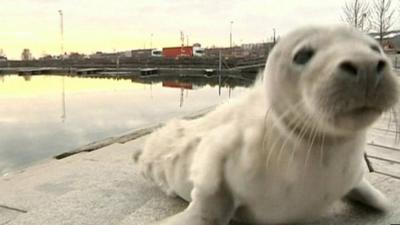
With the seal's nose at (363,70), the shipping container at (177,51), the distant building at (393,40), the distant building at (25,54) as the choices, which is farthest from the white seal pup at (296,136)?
the distant building at (25,54)

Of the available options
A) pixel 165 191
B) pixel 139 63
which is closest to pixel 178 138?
pixel 165 191

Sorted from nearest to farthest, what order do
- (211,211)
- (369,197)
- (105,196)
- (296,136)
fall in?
(296,136), (211,211), (369,197), (105,196)

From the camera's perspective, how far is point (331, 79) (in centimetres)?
171

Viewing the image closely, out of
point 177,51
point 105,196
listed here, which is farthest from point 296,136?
point 177,51

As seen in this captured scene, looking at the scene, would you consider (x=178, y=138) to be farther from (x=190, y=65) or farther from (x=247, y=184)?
(x=190, y=65)

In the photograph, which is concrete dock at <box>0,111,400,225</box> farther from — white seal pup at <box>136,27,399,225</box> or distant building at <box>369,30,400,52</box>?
distant building at <box>369,30,400,52</box>

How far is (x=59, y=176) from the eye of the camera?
4207 mm

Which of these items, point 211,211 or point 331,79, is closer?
point 331,79

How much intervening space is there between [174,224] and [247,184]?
439mm

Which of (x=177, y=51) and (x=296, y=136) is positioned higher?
(x=177, y=51)

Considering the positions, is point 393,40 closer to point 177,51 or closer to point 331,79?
point 331,79

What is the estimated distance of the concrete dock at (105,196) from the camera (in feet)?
9.09

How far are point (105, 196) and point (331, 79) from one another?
2.10m

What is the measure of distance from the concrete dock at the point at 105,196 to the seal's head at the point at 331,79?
708 millimetres
